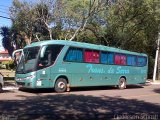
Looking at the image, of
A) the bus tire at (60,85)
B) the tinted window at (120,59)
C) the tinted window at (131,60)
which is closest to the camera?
the bus tire at (60,85)

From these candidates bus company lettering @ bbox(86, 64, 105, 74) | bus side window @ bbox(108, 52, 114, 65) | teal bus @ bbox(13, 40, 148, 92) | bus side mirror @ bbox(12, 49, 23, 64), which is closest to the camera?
teal bus @ bbox(13, 40, 148, 92)

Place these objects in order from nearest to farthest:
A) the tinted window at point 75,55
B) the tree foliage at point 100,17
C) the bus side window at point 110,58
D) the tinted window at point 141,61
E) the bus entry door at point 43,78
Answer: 1. the bus entry door at point 43,78
2. the tinted window at point 75,55
3. the bus side window at point 110,58
4. the tinted window at point 141,61
5. the tree foliage at point 100,17

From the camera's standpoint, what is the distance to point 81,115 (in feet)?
41.0

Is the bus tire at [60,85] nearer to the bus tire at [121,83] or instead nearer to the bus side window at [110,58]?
the bus side window at [110,58]

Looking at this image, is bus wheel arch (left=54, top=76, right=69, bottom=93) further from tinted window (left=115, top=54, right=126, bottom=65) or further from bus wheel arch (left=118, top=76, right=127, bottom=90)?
bus wheel arch (left=118, top=76, right=127, bottom=90)

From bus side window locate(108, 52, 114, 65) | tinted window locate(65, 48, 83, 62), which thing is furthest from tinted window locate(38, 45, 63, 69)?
bus side window locate(108, 52, 114, 65)

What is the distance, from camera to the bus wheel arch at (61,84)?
21.7m

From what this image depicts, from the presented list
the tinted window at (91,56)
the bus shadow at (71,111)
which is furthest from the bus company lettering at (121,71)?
the bus shadow at (71,111)

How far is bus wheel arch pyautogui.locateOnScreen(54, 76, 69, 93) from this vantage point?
71.1 ft

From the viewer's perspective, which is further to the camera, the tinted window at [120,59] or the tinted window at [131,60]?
the tinted window at [131,60]

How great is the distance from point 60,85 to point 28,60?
7.93ft

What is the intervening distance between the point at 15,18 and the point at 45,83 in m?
20.0

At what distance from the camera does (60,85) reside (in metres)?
21.8

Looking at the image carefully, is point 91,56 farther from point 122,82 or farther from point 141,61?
point 141,61
